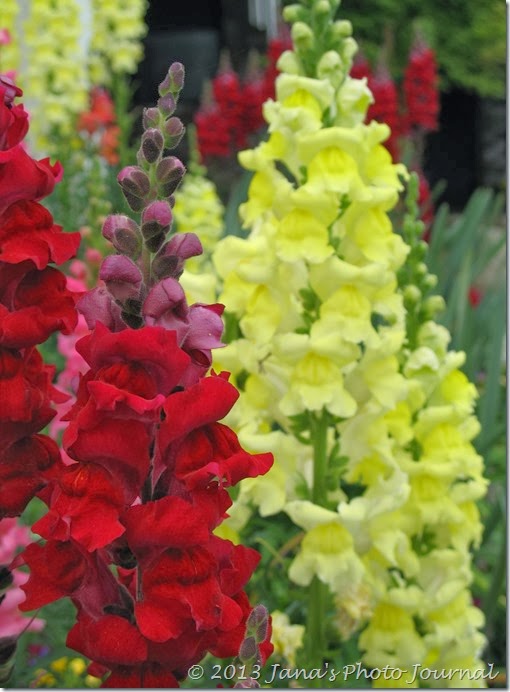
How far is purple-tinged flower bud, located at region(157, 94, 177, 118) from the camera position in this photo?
0.65 meters

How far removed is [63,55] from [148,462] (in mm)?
3513

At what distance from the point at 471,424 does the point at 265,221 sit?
37 cm

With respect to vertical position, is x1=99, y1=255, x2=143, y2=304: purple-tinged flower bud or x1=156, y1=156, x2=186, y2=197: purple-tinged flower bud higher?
x1=156, y1=156, x2=186, y2=197: purple-tinged flower bud

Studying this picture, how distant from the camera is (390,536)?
1.27 metres

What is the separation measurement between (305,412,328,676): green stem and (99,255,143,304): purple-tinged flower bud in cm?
66

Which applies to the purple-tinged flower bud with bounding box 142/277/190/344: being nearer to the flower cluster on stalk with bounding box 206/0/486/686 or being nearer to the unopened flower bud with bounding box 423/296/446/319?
the flower cluster on stalk with bounding box 206/0/486/686

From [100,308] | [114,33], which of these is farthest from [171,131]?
[114,33]

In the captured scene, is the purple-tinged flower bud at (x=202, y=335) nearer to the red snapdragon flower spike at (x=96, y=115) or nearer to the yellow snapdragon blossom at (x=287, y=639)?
the yellow snapdragon blossom at (x=287, y=639)

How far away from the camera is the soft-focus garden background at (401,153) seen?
1.95 metres

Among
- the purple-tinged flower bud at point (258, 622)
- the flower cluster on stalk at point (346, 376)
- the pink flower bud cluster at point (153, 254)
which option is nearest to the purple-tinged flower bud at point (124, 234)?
the pink flower bud cluster at point (153, 254)

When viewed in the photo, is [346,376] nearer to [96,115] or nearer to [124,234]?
[124,234]

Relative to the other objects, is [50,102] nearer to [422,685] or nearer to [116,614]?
[422,685]

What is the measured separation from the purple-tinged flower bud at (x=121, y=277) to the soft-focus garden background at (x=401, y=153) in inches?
27.7

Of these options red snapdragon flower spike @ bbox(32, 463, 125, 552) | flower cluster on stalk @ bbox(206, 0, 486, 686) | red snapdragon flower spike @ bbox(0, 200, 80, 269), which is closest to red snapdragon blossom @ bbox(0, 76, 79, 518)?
red snapdragon flower spike @ bbox(0, 200, 80, 269)
